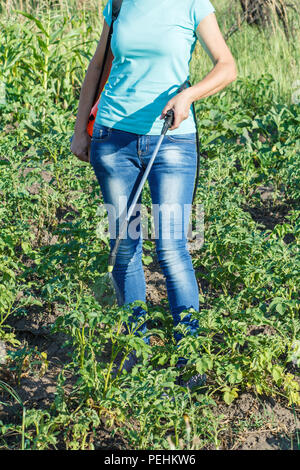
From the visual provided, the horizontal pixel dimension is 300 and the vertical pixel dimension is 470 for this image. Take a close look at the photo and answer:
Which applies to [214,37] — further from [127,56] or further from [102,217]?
[102,217]

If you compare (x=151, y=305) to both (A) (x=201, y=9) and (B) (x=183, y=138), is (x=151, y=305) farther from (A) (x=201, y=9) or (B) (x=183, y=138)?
(A) (x=201, y=9)

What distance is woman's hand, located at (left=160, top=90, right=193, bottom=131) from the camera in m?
2.73

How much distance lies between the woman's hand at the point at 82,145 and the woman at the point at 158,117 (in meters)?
0.20

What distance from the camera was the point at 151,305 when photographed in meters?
4.04

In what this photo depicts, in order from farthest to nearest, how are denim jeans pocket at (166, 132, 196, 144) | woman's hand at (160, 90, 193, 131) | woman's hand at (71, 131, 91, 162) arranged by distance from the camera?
woman's hand at (71, 131, 91, 162) → denim jeans pocket at (166, 132, 196, 144) → woman's hand at (160, 90, 193, 131)

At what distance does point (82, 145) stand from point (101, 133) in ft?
0.98

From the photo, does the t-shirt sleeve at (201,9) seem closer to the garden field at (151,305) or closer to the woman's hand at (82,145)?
the woman's hand at (82,145)

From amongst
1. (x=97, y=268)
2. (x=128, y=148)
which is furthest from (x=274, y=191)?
(x=128, y=148)

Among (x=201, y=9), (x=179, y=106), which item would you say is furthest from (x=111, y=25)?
(x=179, y=106)

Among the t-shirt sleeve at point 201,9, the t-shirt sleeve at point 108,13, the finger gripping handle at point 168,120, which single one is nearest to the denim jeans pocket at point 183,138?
the finger gripping handle at point 168,120

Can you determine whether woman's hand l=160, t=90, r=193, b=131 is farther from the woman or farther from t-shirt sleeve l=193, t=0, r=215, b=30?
t-shirt sleeve l=193, t=0, r=215, b=30

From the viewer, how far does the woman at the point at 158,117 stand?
9.17 feet

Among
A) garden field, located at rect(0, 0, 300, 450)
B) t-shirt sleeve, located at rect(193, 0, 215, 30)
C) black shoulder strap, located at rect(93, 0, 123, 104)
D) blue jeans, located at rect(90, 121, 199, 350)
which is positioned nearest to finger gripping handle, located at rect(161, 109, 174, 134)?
blue jeans, located at rect(90, 121, 199, 350)

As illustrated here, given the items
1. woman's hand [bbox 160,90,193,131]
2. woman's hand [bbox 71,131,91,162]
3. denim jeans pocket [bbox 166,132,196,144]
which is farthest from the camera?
woman's hand [bbox 71,131,91,162]
